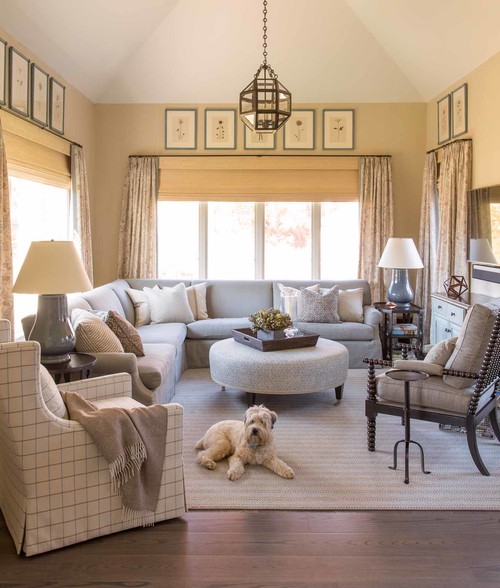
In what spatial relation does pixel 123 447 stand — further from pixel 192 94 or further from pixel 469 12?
pixel 192 94

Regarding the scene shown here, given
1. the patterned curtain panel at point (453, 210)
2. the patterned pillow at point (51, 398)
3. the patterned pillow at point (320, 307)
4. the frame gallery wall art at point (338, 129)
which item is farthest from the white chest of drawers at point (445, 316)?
the patterned pillow at point (51, 398)

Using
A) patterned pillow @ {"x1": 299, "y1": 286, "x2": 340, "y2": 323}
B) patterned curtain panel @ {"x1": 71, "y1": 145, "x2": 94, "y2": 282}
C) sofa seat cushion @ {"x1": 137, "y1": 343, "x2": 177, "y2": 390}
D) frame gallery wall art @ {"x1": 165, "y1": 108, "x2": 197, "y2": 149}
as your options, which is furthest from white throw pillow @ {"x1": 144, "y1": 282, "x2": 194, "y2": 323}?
frame gallery wall art @ {"x1": 165, "y1": 108, "x2": 197, "y2": 149}

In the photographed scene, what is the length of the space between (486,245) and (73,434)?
4.22 metres

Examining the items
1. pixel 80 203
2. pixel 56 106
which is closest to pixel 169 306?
pixel 80 203

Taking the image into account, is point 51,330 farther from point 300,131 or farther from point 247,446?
point 300,131

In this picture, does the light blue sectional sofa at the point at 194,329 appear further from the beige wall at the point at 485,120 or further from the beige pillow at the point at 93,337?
the beige wall at the point at 485,120

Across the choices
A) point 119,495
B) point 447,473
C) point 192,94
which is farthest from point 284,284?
point 119,495

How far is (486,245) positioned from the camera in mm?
5531

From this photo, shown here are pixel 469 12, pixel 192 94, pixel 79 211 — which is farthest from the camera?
pixel 192 94

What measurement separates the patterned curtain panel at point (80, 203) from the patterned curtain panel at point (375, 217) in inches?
129

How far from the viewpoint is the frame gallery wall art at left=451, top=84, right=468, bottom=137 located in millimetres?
6297

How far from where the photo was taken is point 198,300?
271 inches

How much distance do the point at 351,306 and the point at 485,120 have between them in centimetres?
228

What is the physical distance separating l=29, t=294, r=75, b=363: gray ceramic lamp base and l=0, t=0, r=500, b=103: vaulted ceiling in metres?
2.78
